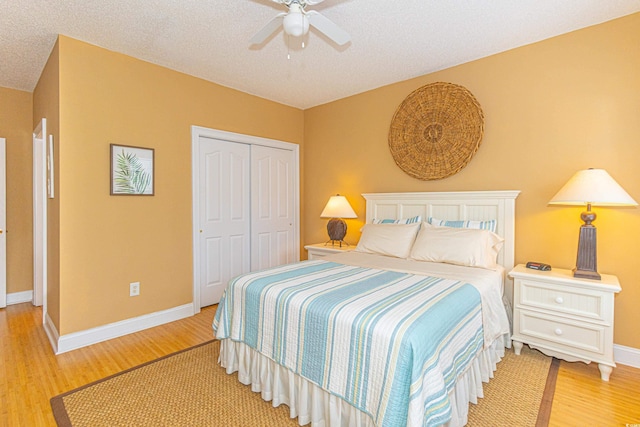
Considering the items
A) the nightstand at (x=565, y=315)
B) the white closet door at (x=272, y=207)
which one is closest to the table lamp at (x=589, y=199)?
the nightstand at (x=565, y=315)

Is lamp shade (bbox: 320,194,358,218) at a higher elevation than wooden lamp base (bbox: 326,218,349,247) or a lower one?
higher

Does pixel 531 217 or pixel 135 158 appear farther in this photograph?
pixel 135 158

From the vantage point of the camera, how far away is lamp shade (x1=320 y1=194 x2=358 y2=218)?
3727 mm

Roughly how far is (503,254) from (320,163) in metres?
2.54

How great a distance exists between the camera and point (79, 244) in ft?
8.70

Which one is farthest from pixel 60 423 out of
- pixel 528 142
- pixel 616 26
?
pixel 616 26

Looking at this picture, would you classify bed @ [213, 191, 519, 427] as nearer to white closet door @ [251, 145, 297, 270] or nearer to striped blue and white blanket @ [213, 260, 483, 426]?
striped blue and white blanket @ [213, 260, 483, 426]

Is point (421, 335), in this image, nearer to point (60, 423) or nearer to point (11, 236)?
point (60, 423)

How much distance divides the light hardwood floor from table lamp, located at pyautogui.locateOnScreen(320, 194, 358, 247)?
1741 mm

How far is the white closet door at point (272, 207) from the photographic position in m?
4.07

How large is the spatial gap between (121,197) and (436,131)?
10.3 feet

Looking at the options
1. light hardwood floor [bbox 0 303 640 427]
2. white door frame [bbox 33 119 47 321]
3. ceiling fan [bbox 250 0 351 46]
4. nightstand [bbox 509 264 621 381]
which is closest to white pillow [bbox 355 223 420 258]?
nightstand [bbox 509 264 621 381]

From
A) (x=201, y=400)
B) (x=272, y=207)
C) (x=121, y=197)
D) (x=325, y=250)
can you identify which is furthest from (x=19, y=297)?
(x=325, y=250)

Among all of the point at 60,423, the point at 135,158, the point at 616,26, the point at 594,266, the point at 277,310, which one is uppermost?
the point at 616,26
